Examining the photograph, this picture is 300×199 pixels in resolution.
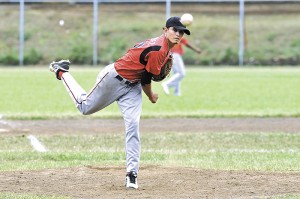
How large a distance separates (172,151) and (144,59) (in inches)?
149

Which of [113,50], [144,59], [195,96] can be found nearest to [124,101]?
[144,59]

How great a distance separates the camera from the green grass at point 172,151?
36.0ft

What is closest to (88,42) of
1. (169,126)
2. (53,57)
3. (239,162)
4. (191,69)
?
(53,57)

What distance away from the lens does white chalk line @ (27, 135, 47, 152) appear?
12617mm

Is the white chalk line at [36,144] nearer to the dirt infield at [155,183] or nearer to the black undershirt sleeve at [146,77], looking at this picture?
the dirt infield at [155,183]

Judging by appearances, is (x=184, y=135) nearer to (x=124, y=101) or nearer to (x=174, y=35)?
(x=124, y=101)

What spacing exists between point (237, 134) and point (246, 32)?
29.1 m

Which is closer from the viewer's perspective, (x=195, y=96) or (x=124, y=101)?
(x=124, y=101)

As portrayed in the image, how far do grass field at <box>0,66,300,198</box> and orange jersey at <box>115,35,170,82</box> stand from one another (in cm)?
167

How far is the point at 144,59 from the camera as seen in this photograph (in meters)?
8.85

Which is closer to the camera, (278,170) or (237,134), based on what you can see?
(278,170)

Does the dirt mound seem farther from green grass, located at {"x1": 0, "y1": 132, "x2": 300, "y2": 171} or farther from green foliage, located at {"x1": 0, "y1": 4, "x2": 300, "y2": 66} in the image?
green foliage, located at {"x1": 0, "y1": 4, "x2": 300, "y2": 66}

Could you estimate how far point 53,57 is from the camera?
40688mm

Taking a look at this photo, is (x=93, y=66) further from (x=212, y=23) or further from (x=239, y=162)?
(x=239, y=162)
